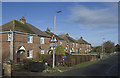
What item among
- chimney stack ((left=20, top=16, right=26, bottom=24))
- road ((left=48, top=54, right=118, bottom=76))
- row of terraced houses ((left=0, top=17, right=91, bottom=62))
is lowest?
road ((left=48, top=54, right=118, bottom=76))

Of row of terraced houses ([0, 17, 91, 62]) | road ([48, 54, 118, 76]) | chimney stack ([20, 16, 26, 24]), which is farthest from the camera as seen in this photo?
chimney stack ([20, 16, 26, 24])

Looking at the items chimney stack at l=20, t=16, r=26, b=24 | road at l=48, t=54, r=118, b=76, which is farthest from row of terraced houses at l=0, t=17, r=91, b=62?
road at l=48, t=54, r=118, b=76

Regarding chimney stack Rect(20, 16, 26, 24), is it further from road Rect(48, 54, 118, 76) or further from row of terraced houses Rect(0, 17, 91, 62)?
road Rect(48, 54, 118, 76)

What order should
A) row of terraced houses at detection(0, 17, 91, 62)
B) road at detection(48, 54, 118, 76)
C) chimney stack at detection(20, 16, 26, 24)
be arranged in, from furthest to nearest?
1. chimney stack at detection(20, 16, 26, 24)
2. row of terraced houses at detection(0, 17, 91, 62)
3. road at detection(48, 54, 118, 76)

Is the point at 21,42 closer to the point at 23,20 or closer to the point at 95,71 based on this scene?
the point at 23,20

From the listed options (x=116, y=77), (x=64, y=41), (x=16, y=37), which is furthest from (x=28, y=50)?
(x=64, y=41)

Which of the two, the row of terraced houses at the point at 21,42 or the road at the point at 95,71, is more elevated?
the row of terraced houses at the point at 21,42

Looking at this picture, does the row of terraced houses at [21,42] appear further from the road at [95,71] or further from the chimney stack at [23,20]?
the road at [95,71]

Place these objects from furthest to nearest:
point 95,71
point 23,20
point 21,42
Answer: point 23,20 → point 21,42 → point 95,71

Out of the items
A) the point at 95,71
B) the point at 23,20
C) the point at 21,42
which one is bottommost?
the point at 95,71

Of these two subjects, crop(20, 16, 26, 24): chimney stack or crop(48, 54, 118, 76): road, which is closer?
crop(48, 54, 118, 76): road

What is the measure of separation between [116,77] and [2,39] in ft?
63.7

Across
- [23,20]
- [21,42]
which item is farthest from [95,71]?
[23,20]

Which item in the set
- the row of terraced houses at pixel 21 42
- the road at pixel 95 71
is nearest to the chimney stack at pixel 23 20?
the row of terraced houses at pixel 21 42
